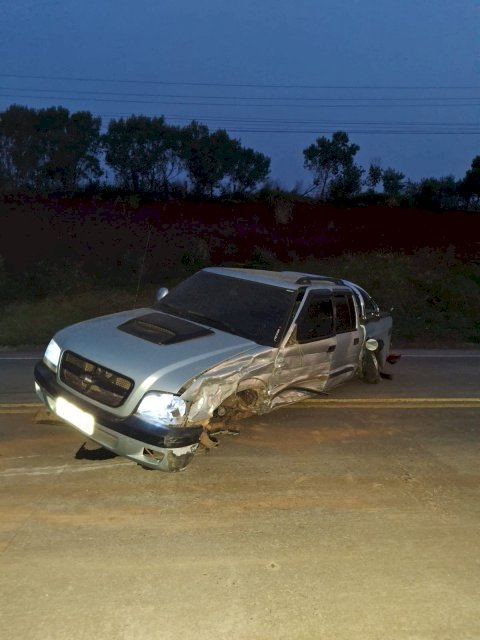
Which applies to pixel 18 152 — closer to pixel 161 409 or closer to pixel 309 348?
pixel 309 348

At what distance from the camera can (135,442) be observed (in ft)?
14.3

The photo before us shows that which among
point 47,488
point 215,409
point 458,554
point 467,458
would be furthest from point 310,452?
point 47,488

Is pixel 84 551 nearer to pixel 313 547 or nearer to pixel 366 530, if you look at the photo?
pixel 313 547

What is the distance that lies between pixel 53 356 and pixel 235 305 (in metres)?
1.84

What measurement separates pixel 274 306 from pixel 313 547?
2.65 meters

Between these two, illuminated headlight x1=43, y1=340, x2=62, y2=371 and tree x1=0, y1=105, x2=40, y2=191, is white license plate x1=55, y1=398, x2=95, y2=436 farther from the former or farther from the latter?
tree x1=0, y1=105, x2=40, y2=191

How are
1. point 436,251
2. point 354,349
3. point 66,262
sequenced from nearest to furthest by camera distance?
point 354,349
point 66,262
point 436,251

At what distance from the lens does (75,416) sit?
4.72 m

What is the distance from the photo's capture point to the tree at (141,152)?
29.9 metres

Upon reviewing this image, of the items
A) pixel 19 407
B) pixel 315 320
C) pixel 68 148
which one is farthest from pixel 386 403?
pixel 68 148

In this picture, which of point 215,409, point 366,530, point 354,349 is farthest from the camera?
point 354,349

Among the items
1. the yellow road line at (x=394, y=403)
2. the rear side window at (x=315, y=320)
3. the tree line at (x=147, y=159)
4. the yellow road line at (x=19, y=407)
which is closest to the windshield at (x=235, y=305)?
the rear side window at (x=315, y=320)

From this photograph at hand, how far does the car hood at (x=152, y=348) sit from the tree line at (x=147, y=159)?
23.5 metres

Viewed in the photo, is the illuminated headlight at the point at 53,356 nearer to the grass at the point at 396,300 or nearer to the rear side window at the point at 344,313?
the rear side window at the point at 344,313
